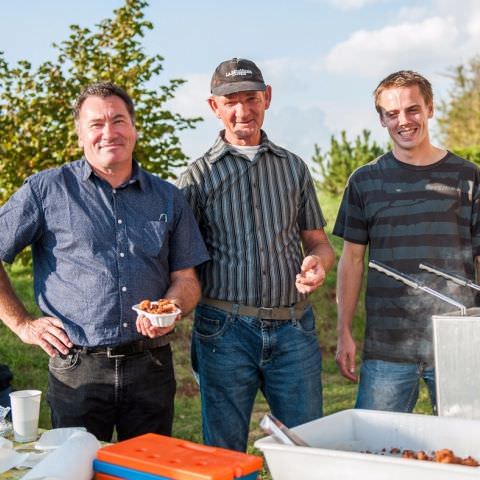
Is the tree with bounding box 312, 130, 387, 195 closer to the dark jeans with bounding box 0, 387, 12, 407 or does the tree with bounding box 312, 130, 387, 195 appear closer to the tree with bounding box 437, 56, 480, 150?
the tree with bounding box 437, 56, 480, 150

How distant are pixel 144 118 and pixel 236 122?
15.9 feet

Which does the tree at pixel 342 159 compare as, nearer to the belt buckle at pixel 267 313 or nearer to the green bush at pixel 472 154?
the green bush at pixel 472 154

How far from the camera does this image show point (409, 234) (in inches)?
112

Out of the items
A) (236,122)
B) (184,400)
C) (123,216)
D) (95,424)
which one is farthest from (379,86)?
(184,400)

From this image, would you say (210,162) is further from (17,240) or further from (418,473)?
(418,473)

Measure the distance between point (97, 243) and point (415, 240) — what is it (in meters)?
1.10

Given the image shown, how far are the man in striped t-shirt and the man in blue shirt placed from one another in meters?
0.67

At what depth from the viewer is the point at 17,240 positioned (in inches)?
106

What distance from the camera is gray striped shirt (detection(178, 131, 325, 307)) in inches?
114

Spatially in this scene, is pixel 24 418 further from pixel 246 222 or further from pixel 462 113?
pixel 462 113

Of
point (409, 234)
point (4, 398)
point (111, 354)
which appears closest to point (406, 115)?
point (409, 234)

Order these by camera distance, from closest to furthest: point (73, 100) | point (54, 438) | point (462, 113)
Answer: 1. point (54, 438)
2. point (73, 100)
3. point (462, 113)

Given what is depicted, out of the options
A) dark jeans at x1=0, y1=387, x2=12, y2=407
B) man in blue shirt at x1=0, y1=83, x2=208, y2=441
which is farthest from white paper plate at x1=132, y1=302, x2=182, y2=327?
dark jeans at x1=0, y1=387, x2=12, y2=407

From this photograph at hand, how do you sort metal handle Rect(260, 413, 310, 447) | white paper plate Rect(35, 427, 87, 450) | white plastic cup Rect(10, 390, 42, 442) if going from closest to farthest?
metal handle Rect(260, 413, 310, 447), white paper plate Rect(35, 427, 87, 450), white plastic cup Rect(10, 390, 42, 442)
